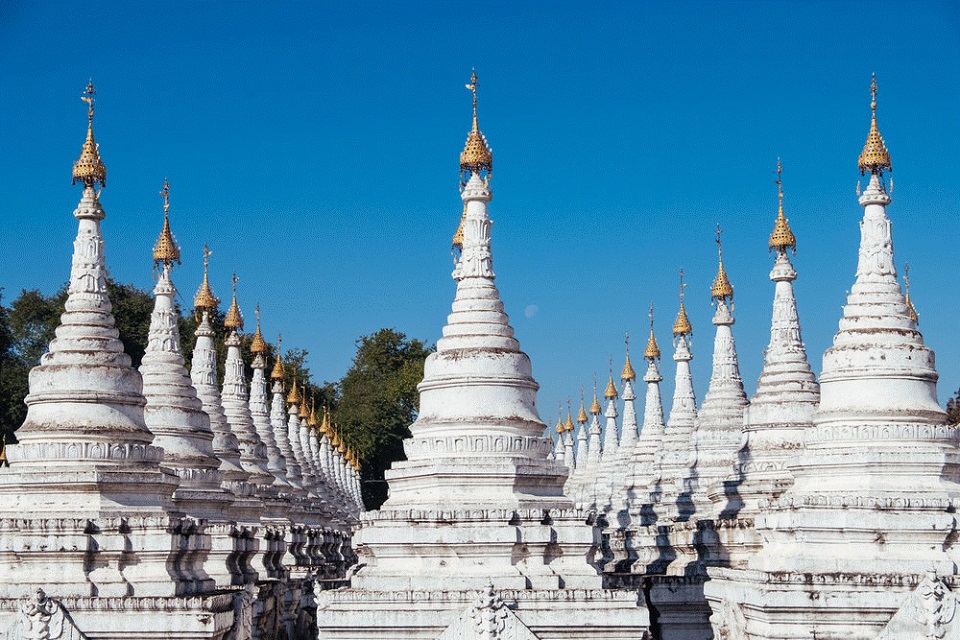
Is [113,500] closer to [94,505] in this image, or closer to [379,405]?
[94,505]

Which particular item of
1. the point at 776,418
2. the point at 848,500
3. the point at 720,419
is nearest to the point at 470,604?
the point at 848,500

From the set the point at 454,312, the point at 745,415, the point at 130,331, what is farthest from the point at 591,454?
the point at 454,312

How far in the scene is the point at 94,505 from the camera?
80.6 feet

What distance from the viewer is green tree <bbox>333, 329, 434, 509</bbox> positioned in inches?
3637

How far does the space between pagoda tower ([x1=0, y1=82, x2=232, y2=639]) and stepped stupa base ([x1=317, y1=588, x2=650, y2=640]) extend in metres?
2.05

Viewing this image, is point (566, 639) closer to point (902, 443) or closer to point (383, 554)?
point (383, 554)

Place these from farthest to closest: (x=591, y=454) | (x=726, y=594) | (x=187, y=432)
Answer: (x=591, y=454) < (x=187, y=432) < (x=726, y=594)

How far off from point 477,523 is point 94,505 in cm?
573

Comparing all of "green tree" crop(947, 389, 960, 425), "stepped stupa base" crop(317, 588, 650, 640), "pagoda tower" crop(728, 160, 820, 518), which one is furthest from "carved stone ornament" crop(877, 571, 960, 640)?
"green tree" crop(947, 389, 960, 425)

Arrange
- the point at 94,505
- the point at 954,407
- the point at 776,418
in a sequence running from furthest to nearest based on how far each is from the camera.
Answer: the point at 954,407, the point at 776,418, the point at 94,505

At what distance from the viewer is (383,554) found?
79.9ft

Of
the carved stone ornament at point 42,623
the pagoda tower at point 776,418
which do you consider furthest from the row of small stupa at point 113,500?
the pagoda tower at point 776,418

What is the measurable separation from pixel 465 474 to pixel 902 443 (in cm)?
649

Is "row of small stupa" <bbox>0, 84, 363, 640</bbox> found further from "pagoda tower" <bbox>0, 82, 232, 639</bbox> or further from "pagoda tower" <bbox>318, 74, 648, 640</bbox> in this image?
"pagoda tower" <bbox>318, 74, 648, 640</bbox>
